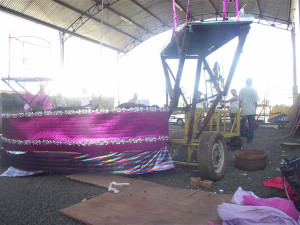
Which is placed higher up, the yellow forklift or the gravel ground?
the yellow forklift

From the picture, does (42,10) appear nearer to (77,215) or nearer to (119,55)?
(119,55)

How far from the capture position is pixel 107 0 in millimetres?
13172

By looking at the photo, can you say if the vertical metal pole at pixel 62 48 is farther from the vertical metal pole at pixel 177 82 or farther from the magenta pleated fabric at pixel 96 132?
the vertical metal pole at pixel 177 82

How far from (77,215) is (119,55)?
742 inches

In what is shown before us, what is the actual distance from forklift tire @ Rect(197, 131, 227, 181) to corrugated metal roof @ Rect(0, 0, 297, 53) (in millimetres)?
10558

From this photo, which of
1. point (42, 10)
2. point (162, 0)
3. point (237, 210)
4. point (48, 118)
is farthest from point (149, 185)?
point (162, 0)

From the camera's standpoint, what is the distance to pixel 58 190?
2973 mm

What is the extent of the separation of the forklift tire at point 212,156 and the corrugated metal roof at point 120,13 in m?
10.6

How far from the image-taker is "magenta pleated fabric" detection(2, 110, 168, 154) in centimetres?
340

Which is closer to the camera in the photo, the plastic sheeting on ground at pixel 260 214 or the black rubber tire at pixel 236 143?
the plastic sheeting on ground at pixel 260 214

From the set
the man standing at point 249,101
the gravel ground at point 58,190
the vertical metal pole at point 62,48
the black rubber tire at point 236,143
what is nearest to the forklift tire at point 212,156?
the gravel ground at point 58,190

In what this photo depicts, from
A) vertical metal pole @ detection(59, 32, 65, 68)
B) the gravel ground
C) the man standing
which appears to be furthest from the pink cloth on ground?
vertical metal pole @ detection(59, 32, 65, 68)

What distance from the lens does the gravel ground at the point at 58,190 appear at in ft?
7.43

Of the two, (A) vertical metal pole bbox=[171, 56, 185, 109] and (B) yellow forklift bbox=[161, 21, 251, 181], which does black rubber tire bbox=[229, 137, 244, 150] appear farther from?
(A) vertical metal pole bbox=[171, 56, 185, 109]
